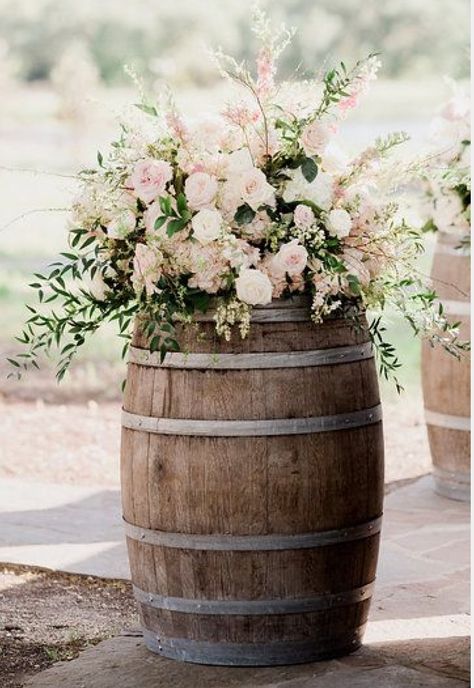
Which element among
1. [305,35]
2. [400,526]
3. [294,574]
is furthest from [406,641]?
[305,35]

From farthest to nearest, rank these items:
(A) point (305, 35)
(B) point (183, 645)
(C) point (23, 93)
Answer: (C) point (23, 93) < (A) point (305, 35) < (B) point (183, 645)

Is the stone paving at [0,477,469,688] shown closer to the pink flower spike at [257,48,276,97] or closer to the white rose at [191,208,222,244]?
the white rose at [191,208,222,244]

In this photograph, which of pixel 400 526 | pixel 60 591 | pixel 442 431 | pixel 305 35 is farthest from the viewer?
pixel 305 35

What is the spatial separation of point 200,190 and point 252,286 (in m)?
0.29

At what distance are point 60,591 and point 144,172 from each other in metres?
2.04

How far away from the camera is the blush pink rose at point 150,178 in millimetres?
3865

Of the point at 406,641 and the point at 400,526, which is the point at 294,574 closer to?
the point at 406,641

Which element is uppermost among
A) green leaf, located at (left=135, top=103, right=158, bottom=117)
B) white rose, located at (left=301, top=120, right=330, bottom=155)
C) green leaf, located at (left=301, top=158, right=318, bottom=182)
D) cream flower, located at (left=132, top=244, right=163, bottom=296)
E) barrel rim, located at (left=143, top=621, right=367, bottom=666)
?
green leaf, located at (left=135, top=103, right=158, bottom=117)

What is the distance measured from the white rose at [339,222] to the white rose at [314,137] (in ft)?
0.60

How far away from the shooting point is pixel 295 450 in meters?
3.92

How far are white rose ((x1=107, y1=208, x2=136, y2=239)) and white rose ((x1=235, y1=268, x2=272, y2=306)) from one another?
35cm

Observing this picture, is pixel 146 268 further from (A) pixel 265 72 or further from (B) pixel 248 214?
(A) pixel 265 72

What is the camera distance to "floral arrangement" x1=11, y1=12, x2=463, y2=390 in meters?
3.86

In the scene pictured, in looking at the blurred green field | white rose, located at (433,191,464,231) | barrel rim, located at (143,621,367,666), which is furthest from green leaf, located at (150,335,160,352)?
the blurred green field
